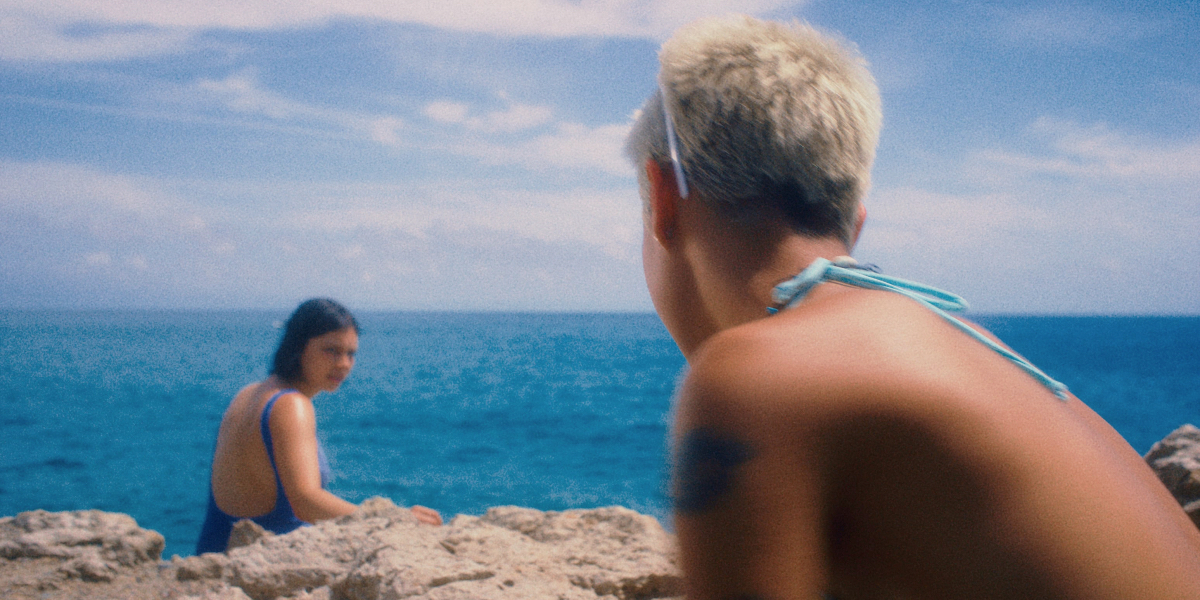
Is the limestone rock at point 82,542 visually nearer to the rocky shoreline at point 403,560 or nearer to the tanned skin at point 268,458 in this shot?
the rocky shoreline at point 403,560

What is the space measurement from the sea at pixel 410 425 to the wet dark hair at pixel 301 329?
4.11ft

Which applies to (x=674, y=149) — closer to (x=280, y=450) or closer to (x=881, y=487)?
(x=881, y=487)

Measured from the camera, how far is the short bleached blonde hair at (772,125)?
1.13 metres

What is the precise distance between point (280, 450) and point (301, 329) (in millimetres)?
716

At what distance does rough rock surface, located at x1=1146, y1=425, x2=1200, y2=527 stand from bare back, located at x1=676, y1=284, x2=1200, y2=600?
6.38 feet

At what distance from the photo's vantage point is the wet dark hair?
417cm

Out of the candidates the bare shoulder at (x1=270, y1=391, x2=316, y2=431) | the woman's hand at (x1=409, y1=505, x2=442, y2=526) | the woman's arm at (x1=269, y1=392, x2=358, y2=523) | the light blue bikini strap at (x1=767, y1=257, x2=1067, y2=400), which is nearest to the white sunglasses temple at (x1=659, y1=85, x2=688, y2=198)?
the light blue bikini strap at (x1=767, y1=257, x2=1067, y2=400)

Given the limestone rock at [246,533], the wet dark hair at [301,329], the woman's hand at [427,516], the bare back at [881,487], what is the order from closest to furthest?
the bare back at [881,487]
the woman's hand at [427,516]
the limestone rock at [246,533]
the wet dark hair at [301,329]

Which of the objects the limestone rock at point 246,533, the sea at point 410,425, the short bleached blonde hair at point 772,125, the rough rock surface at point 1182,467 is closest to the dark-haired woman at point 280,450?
the limestone rock at point 246,533

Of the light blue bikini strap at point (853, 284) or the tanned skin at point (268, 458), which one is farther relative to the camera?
the tanned skin at point (268, 458)

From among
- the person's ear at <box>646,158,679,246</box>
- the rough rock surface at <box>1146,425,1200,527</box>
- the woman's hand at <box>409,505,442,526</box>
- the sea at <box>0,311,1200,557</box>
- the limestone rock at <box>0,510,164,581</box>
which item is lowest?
the sea at <box>0,311,1200,557</box>

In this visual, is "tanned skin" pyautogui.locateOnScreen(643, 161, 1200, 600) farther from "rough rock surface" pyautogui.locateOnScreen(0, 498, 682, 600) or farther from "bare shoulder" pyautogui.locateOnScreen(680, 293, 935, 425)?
"rough rock surface" pyautogui.locateOnScreen(0, 498, 682, 600)

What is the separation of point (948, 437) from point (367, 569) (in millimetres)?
1779

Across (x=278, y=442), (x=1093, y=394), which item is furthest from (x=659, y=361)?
(x=278, y=442)
